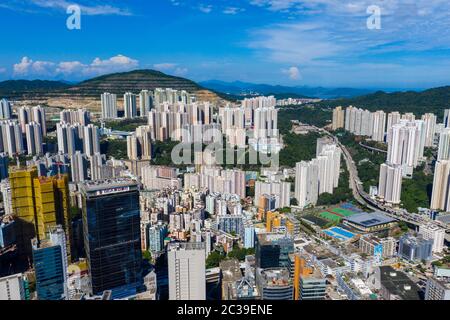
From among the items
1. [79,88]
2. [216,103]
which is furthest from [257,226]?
[79,88]

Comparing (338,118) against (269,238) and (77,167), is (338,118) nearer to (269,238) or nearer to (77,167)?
(77,167)

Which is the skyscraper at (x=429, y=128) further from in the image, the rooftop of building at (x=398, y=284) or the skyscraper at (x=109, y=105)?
the skyscraper at (x=109, y=105)

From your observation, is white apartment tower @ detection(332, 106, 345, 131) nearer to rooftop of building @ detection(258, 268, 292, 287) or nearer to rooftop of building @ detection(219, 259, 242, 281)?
rooftop of building @ detection(219, 259, 242, 281)

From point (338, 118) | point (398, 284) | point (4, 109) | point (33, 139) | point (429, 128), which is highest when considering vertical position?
point (4, 109)

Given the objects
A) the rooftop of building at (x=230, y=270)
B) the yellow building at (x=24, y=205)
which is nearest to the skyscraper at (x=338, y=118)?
the rooftop of building at (x=230, y=270)

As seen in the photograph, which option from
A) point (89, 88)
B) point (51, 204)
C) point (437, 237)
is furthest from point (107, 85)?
point (437, 237)

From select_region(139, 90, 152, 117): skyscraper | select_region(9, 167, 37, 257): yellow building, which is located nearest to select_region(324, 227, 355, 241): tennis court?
select_region(9, 167, 37, 257): yellow building
